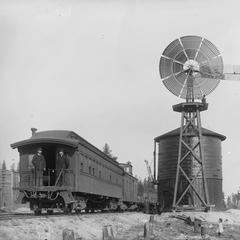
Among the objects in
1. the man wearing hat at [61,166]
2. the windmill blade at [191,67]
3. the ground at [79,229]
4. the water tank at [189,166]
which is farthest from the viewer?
the water tank at [189,166]

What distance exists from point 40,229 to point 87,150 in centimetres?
922

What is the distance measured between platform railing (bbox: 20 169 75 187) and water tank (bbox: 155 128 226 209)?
2514 centimetres

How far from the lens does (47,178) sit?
21.2 metres

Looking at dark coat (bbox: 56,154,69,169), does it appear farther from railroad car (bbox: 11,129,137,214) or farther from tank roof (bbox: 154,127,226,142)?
tank roof (bbox: 154,127,226,142)

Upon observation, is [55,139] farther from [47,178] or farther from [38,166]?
[47,178]

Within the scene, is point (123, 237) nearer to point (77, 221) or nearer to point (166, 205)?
point (77, 221)

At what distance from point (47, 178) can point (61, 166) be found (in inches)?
38.6

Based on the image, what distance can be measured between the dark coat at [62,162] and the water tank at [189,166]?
2523 cm

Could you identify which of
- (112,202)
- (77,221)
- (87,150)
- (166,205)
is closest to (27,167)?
(87,150)

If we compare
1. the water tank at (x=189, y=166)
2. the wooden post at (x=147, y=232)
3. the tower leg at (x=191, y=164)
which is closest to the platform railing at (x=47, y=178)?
the wooden post at (x=147, y=232)

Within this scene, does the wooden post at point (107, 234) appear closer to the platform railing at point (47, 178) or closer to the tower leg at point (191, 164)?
the platform railing at point (47, 178)

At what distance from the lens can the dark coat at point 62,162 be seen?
2081 cm

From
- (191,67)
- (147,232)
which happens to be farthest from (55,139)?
(191,67)

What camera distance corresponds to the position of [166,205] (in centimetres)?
4681
